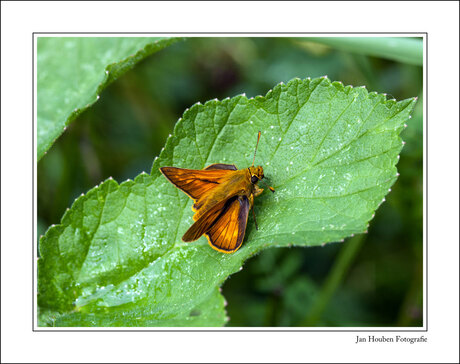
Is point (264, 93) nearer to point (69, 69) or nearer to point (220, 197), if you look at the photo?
point (69, 69)

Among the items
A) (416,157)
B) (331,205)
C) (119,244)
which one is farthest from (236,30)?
(416,157)

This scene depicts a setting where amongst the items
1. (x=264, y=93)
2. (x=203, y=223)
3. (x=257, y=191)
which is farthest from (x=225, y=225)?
(x=264, y=93)

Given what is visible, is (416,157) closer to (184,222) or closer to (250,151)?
(250,151)

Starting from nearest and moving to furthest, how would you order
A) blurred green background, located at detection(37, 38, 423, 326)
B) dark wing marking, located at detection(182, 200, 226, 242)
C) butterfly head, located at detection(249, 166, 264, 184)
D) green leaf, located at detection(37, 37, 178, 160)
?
dark wing marking, located at detection(182, 200, 226, 242)
butterfly head, located at detection(249, 166, 264, 184)
green leaf, located at detection(37, 37, 178, 160)
blurred green background, located at detection(37, 38, 423, 326)

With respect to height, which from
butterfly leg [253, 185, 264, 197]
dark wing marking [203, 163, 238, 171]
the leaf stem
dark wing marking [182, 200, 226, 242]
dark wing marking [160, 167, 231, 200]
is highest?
dark wing marking [203, 163, 238, 171]

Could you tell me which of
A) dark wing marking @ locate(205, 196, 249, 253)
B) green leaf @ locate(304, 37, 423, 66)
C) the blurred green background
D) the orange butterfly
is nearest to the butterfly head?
the orange butterfly

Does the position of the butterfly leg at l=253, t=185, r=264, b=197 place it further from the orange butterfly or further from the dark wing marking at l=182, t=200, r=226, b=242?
the dark wing marking at l=182, t=200, r=226, b=242

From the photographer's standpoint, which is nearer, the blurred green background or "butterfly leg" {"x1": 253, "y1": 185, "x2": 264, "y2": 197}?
"butterfly leg" {"x1": 253, "y1": 185, "x2": 264, "y2": 197}

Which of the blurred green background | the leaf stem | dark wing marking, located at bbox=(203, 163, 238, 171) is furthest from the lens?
the blurred green background
